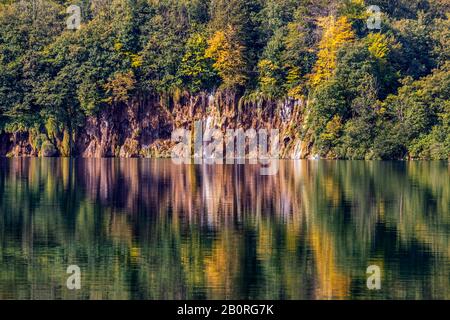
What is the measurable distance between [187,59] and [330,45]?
12.7 m

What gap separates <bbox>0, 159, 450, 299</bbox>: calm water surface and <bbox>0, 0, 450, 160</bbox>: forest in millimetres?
36029

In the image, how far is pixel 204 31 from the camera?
92000 mm

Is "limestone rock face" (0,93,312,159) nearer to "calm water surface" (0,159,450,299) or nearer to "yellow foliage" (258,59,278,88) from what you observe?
"yellow foliage" (258,59,278,88)

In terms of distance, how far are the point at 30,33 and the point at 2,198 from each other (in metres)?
52.8

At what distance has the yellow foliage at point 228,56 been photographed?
88.7 m

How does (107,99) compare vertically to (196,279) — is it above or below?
above

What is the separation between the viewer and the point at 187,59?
90000mm

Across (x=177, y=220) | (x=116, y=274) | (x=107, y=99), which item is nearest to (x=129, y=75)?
(x=107, y=99)

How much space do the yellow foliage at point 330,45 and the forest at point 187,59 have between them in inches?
3.9

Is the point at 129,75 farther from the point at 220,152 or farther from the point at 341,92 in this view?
the point at 341,92

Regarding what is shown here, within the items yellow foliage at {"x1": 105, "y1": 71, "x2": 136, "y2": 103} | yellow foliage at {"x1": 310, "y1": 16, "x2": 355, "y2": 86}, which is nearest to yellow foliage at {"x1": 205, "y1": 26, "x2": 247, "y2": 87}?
yellow foliage at {"x1": 310, "y1": 16, "x2": 355, "y2": 86}

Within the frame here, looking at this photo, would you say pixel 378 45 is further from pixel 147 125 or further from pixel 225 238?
pixel 225 238

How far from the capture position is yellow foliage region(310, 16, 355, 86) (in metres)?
84.9
